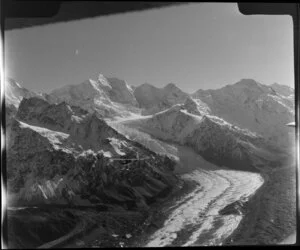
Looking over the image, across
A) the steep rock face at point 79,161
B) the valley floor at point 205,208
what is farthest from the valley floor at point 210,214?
the steep rock face at point 79,161

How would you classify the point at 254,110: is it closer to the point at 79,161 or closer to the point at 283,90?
the point at 283,90

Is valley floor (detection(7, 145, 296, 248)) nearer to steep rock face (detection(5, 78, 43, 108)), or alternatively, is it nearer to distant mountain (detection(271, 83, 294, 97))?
distant mountain (detection(271, 83, 294, 97))

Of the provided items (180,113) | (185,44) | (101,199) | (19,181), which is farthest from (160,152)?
(19,181)

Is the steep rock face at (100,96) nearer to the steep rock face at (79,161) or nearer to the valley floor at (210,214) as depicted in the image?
the steep rock face at (79,161)

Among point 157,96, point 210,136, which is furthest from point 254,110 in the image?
point 157,96

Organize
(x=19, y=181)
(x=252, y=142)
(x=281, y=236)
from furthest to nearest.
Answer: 1. (x=252, y=142)
2. (x=281, y=236)
3. (x=19, y=181)

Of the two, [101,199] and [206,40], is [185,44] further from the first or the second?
[101,199]

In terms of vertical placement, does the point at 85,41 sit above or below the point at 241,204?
above

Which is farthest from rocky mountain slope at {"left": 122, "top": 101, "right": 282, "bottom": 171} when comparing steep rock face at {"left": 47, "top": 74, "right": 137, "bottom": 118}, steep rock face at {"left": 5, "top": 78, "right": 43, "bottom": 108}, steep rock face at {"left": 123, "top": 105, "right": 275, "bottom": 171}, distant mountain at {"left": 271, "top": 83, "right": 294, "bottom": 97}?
steep rock face at {"left": 5, "top": 78, "right": 43, "bottom": 108}
